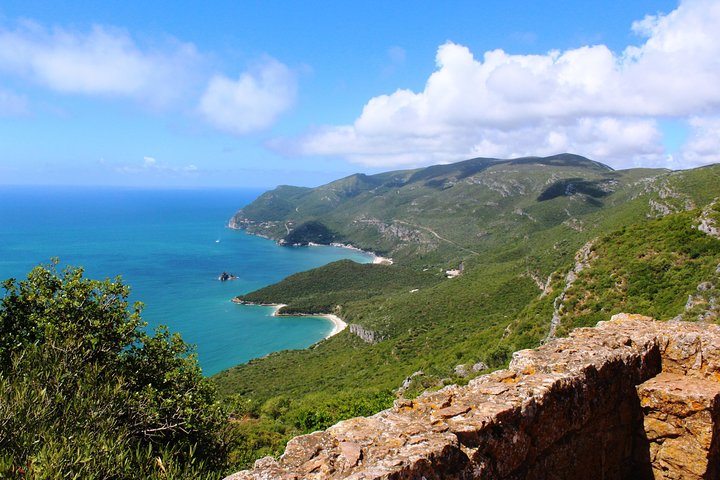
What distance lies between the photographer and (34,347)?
988 centimetres

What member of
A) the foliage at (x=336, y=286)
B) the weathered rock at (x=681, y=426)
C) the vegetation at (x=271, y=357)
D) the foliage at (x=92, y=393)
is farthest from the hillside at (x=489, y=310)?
the weathered rock at (x=681, y=426)

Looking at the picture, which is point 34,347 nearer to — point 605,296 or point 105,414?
point 105,414

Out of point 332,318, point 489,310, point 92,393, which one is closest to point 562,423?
point 92,393

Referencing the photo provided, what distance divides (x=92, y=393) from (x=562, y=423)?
9.64m

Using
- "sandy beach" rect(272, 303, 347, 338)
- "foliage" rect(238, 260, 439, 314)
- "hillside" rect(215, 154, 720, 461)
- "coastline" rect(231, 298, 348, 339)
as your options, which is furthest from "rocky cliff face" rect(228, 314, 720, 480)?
"foliage" rect(238, 260, 439, 314)

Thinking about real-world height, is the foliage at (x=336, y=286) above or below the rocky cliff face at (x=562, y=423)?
below

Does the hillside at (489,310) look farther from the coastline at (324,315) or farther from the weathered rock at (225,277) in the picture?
the weathered rock at (225,277)

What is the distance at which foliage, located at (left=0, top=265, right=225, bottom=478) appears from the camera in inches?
269

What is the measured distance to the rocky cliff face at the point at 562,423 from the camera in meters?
5.20

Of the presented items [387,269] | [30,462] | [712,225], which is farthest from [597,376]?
[387,269]

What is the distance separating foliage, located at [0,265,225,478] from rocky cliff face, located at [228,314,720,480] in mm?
3603

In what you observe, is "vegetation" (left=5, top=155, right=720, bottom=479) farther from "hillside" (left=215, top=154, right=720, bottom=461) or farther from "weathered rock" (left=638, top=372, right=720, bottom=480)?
"weathered rock" (left=638, top=372, right=720, bottom=480)

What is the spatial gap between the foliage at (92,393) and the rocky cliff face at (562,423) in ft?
11.8

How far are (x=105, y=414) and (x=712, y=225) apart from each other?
3744 centimetres
